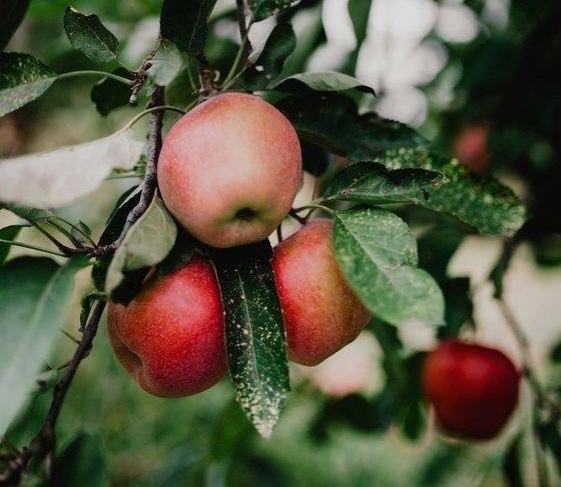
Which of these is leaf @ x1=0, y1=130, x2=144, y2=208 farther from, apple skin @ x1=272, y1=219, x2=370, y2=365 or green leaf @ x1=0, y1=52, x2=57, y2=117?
apple skin @ x1=272, y1=219, x2=370, y2=365

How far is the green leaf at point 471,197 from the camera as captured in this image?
76cm

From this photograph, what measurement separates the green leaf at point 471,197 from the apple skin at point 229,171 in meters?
0.22

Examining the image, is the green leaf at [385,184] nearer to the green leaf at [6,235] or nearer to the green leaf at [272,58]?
the green leaf at [272,58]

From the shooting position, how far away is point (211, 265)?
67 centimetres

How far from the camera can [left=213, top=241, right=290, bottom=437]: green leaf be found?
60cm

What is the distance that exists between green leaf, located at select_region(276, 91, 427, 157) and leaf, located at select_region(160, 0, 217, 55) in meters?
0.16

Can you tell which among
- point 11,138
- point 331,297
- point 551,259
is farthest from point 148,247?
point 11,138

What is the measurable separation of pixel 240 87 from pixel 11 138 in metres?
2.45

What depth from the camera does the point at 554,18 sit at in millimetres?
1345

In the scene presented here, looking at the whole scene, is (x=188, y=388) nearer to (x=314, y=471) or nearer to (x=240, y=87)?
(x=240, y=87)

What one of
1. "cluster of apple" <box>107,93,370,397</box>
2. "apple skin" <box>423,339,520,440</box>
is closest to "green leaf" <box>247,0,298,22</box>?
"cluster of apple" <box>107,93,370,397</box>

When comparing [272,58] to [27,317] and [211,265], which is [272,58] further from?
[27,317]

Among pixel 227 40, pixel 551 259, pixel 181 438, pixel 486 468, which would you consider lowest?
pixel 181 438

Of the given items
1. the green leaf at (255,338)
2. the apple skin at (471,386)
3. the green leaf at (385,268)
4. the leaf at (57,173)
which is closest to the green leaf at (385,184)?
the green leaf at (385,268)
